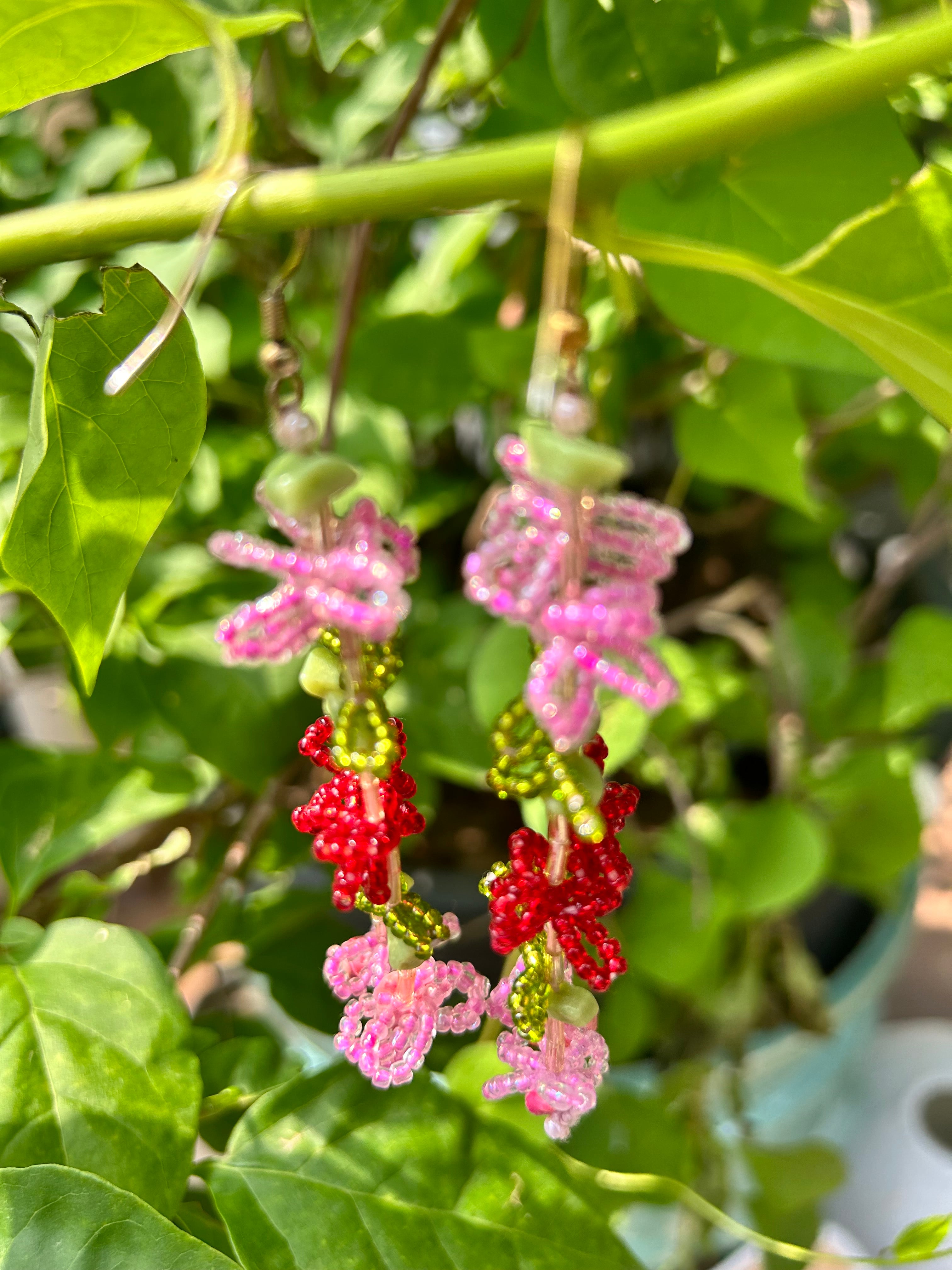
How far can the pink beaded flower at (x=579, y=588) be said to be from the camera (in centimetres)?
11

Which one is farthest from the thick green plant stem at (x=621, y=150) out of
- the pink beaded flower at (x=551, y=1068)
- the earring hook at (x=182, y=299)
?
the pink beaded flower at (x=551, y=1068)

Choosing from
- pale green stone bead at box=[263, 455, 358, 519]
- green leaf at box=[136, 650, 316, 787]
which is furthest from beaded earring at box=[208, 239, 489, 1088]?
green leaf at box=[136, 650, 316, 787]

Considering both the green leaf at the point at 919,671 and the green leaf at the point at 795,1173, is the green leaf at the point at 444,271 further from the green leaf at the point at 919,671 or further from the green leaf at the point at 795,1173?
the green leaf at the point at 795,1173

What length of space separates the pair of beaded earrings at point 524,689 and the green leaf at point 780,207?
0.28 ft

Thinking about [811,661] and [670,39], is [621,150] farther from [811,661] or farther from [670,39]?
[811,661]

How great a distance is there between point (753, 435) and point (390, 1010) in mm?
201

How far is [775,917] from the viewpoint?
0.39 m

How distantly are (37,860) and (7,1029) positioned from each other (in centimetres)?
9

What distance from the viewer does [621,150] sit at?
0.39 ft

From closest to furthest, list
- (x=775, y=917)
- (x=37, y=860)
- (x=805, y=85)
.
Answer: (x=805, y=85) → (x=37, y=860) → (x=775, y=917)

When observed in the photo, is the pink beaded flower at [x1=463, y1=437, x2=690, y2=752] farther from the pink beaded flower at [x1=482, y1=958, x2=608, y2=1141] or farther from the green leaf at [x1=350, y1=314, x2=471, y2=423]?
the green leaf at [x1=350, y1=314, x2=471, y2=423]

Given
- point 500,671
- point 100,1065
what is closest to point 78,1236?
point 100,1065

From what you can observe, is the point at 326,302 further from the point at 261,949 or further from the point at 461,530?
the point at 261,949

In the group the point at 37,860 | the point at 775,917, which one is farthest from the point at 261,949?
the point at 775,917
